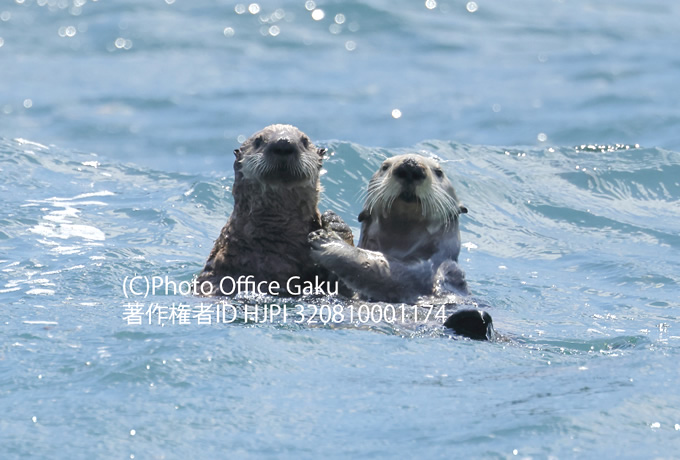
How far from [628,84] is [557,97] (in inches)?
49.2

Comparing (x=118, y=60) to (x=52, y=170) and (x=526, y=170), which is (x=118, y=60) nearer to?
(x=52, y=170)

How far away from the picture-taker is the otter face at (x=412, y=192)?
7031 millimetres

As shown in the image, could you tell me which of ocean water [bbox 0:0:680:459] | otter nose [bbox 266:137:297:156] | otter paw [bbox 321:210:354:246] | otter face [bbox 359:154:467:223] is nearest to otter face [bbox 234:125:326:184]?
otter nose [bbox 266:137:297:156]

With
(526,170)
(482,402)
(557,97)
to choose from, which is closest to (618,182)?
(526,170)

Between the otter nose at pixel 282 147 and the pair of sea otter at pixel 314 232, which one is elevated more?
the otter nose at pixel 282 147

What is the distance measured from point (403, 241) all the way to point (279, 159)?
1129 mm

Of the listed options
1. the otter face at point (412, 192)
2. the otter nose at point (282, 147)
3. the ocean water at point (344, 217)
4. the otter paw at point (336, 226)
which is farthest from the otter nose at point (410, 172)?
the ocean water at point (344, 217)

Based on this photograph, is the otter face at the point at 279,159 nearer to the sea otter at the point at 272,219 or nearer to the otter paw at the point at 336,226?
the sea otter at the point at 272,219

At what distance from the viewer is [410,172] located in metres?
7.00

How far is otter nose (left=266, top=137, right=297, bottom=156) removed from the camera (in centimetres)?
671

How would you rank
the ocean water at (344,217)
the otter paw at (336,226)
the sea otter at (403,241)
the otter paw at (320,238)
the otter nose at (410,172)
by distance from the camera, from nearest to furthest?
the ocean water at (344,217) → the sea otter at (403,241) → the otter paw at (320,238) → the otter nose at (410,172) → the otter paw at (336,226)

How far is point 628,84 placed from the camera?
16.9 metres

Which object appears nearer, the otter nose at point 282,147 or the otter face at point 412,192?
the otter nose at point 282,147

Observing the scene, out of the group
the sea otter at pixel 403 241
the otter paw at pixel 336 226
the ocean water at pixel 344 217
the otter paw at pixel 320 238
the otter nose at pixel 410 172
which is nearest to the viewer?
the ocean water at pixel 344 217
